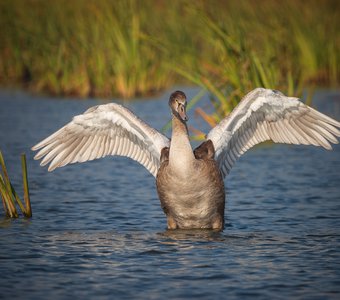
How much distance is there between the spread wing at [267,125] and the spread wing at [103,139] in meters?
0.77

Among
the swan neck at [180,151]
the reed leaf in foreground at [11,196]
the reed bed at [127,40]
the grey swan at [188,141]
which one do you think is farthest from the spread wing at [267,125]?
the reed bed at [127,40]

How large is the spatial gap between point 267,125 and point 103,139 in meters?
2.12

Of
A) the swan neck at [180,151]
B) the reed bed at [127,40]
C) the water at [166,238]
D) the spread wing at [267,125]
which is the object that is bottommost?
the water at [166,238]

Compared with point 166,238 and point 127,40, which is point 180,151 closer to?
point 166,238

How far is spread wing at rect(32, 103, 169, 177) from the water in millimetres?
789

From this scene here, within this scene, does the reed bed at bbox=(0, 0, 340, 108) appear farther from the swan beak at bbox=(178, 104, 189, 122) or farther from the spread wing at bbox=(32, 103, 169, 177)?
the swan beak at bbox=(178, 104, 189, 122)

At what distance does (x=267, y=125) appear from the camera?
9.52 meters

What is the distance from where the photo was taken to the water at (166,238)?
6543 millimetres

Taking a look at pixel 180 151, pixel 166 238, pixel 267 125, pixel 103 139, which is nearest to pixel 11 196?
pixel 103 139

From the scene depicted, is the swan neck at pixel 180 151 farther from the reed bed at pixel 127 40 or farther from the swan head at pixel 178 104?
the reed bed at pixel 127 40

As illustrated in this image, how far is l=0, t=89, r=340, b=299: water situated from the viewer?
654 cm

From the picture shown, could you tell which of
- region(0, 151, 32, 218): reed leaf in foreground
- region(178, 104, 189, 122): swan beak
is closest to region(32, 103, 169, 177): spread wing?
region(0, 151, 32, 218): reed leaf in foreground

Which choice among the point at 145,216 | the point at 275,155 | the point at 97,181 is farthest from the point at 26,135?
the point at 145,216

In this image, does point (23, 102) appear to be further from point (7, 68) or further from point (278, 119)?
point (278, 119)
